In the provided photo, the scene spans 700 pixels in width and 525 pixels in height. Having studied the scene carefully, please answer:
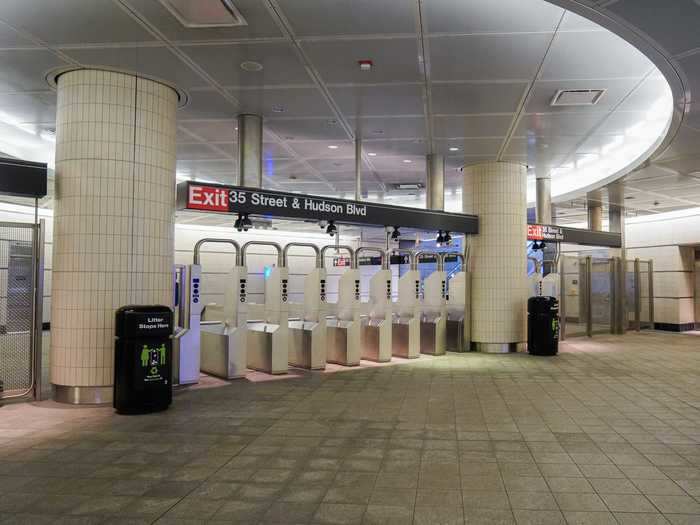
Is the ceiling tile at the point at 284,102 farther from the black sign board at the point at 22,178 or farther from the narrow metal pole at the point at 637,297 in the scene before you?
the narrow metal pole at the point at 637,297

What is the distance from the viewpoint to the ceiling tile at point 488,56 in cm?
550

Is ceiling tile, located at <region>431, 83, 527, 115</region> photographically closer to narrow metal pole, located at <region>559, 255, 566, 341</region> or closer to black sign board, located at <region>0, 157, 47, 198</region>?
black sign board, located at <region>0, 157, 47, 198</region>

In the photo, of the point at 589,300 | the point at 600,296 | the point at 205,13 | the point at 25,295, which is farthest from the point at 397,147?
the point at 600,296

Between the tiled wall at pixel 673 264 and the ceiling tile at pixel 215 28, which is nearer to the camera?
the ceiling tile at pixel 215 28

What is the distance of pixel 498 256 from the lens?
11008 mm

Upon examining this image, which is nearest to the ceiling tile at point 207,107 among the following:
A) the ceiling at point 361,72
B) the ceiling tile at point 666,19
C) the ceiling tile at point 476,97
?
the ceiling at point 361,72

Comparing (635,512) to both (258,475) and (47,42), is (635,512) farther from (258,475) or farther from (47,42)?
(47,42)

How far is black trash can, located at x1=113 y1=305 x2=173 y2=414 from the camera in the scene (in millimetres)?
5762

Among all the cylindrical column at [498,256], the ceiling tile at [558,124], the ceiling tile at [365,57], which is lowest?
the cylindrical column at [498,256]

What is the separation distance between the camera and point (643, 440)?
494 cm

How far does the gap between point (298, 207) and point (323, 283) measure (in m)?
1.62

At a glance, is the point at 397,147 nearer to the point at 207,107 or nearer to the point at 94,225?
the point at 207,107

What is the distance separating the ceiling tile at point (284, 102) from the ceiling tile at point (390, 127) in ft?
2.04

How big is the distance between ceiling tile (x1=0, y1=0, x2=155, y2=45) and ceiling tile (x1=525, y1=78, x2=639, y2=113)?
4617mm
